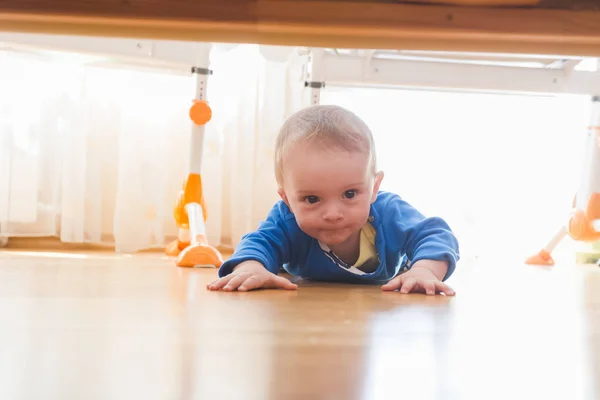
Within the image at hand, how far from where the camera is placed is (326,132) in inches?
36.7

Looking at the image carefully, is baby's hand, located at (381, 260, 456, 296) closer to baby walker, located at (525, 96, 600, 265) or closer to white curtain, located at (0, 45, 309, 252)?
baby walker, located at (525, 96, 600, 265)

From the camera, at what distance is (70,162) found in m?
1.90

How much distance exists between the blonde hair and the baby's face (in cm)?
1

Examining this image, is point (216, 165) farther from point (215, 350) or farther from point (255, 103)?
point (215, 350)

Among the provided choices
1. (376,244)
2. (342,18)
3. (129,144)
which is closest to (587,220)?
(376,244)

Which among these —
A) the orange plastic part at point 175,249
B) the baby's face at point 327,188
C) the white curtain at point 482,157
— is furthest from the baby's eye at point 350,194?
the white curtain at point 482,157

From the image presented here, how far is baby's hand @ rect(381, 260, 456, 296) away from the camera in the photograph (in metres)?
0.88

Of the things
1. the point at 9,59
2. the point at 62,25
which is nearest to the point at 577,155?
the point at 9,59

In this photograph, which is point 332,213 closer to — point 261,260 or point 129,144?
point 261,260

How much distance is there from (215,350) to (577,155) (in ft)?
6.32

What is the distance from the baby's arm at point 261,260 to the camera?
88 centimetres

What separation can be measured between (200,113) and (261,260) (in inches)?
23.0

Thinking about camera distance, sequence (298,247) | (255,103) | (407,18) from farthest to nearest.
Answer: (255,103), (298,247), (407,18)

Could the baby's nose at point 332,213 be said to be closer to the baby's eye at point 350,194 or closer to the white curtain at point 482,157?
the baby's eye at point 350,194
